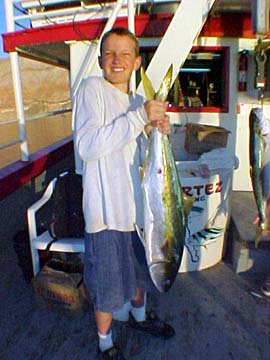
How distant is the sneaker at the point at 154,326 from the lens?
230 centimetres

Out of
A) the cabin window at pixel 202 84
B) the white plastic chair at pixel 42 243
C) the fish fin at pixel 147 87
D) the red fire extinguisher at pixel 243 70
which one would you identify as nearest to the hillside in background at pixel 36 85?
the cabin window at pixel 202 84

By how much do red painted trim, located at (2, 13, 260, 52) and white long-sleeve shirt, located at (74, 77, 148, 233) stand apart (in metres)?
2.15

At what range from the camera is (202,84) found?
4422 millimetres

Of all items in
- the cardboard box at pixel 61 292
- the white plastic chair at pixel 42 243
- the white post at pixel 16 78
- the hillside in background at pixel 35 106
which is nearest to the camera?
the cardboard box at pixel 61 292

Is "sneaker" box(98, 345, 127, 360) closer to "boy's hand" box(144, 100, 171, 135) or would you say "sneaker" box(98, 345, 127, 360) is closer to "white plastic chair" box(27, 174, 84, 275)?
"white plastic chair" box(27, 174, 84, 275)

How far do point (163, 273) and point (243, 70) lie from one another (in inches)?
131

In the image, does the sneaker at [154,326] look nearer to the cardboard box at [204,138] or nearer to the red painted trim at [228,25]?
the cardboard box at [204,138]

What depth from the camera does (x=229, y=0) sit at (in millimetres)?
3410

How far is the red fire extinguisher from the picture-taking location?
4117mm

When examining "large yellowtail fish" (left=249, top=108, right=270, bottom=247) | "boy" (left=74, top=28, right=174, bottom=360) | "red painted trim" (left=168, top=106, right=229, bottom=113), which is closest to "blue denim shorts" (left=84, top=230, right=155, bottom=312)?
"boy" (left=74, top=28, right=174, bottom=360)

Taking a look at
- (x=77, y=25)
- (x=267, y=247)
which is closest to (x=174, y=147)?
(x=267, y=247)

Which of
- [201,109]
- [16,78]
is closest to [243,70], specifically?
[201,109]

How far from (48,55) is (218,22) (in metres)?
2.85

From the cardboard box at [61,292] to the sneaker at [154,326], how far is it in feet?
1.43
